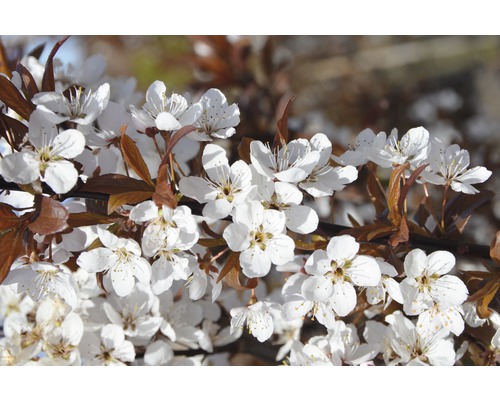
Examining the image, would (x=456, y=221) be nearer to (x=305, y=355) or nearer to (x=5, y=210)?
(x=305, y=355)

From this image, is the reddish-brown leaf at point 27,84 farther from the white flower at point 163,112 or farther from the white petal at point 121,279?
the white petal at point 121,279

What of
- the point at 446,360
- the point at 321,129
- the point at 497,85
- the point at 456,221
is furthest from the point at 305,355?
the point at 497,85

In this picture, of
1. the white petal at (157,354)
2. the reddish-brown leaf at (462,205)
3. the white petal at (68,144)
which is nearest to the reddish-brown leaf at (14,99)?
the white petal at (68,144)

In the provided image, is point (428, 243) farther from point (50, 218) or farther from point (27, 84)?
point (27, 84)

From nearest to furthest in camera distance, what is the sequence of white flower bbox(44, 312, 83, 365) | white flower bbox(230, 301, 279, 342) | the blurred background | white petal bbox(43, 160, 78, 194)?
white petal bbox(43, 160, 78, 194) → white flower bbox(230, 301, 279, 342) → white flower bbox(44, 312, 83, 365) → the blurred background

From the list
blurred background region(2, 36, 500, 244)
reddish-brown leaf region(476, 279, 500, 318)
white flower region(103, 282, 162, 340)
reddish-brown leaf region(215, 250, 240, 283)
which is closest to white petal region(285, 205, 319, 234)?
reddish-brown leaf region(215, 250, 240, 283)

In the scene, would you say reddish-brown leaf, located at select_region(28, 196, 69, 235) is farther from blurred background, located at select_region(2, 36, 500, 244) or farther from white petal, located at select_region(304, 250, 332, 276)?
blurred background, located at select_region(2, 36, 500, 244)
